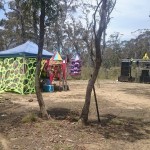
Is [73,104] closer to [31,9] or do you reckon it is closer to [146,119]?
[146,119]

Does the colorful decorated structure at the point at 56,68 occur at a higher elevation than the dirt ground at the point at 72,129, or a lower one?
higher

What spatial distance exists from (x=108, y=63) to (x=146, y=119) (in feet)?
139

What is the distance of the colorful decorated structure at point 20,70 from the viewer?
19.5 meters

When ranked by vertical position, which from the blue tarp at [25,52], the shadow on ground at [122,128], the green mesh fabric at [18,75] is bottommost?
the shadow on ground at [122,128]

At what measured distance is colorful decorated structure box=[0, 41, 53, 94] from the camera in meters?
19.5

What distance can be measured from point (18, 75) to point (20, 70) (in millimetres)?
277

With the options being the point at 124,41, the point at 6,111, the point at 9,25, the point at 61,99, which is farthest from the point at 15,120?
the point at 124,41

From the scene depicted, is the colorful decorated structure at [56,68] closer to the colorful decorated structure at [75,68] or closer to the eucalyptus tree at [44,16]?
the eucalyptus tree at [44,16]

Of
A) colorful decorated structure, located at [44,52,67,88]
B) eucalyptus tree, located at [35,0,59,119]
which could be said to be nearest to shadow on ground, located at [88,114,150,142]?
eucalyptus tree, located at [35,0,59,119]

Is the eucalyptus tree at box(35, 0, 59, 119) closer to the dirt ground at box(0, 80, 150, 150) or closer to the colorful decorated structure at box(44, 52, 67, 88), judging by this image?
the dirt ground at box(0, 80, 150, 150)

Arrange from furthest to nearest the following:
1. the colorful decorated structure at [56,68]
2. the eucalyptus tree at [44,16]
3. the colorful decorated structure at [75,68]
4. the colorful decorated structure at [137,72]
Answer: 1. the colorful decorated structure at [75,68]
2. the colorful decorated structure at [137,72]
3. the colorful decorated structure at [56,68]
4. the eucalyptus tree at [44,16]

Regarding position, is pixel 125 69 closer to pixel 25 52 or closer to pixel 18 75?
pixel 18 75

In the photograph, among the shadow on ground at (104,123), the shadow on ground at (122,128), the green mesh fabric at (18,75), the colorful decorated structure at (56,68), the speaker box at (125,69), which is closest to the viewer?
the shadow on ground at (122,128)

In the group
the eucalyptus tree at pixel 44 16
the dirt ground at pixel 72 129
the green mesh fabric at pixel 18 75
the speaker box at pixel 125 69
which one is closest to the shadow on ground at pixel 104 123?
the dirt ground at pixel 72 129
